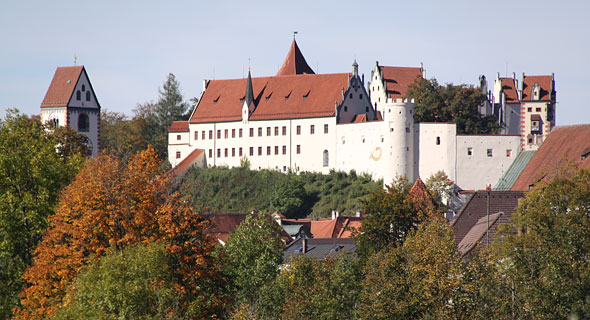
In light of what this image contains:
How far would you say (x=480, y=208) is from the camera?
201 feet

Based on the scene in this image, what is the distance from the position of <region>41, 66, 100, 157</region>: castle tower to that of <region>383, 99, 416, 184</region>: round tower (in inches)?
1243

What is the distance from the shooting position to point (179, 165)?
408ft

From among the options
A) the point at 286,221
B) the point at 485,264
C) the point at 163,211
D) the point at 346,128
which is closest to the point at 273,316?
the point at 163,211

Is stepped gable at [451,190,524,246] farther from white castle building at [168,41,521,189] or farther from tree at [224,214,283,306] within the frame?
white castle building at [168,41,521,189]

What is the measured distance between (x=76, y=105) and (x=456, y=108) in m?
38.1

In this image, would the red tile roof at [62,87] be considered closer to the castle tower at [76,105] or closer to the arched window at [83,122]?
the castle tower at [76,105]

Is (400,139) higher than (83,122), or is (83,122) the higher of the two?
(83,122)

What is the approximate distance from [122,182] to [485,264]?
555 inches

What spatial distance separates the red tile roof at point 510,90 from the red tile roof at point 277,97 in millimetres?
24272

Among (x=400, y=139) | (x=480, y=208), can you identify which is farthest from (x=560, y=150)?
(x=400, y=139)

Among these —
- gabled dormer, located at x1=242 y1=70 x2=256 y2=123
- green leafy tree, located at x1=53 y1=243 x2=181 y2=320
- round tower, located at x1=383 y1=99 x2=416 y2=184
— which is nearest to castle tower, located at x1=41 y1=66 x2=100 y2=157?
gabled dormer, located at x1=242 y1=70 x2=256 y2=123

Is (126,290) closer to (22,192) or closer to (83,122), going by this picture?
(22,192)

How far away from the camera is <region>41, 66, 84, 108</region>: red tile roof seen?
123500 millimetres

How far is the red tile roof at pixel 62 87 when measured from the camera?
12350cm
